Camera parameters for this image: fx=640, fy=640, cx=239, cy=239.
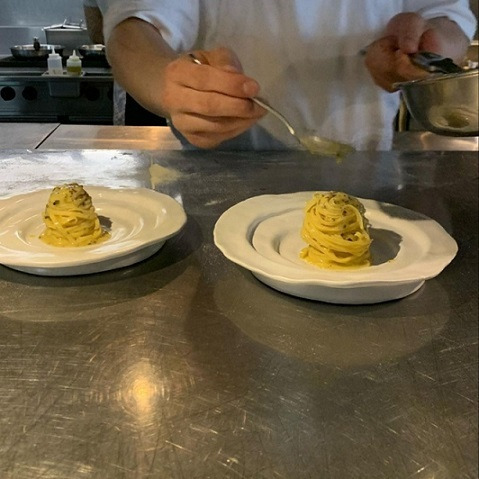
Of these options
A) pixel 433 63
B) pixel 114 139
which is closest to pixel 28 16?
pixel 114 139

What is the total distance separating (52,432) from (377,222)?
0.55 meters

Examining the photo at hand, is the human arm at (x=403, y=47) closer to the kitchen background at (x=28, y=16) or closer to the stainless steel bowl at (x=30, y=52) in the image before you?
the stainless steel bowl at (x=30, y=52)

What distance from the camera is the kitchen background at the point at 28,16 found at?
3014mm

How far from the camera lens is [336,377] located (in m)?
0.61

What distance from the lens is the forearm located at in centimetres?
103

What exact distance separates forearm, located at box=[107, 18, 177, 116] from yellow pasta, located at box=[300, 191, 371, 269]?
1.15 ft

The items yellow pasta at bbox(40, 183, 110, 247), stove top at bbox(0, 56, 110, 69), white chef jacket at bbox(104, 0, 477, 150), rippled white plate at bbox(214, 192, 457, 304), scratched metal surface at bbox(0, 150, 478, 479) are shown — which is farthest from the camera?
stove top at bbox(0, 56, 110, 69)

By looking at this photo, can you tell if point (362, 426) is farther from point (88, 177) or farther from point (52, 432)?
point (88, 177)

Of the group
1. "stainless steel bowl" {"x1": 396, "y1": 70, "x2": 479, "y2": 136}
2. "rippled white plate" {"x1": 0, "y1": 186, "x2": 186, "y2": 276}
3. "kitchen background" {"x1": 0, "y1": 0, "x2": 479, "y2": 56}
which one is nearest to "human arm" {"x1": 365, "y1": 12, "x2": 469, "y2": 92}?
"stainless steel bowl" {"x1": 396, "y1": 70, "x2": 479, "y2": 136}

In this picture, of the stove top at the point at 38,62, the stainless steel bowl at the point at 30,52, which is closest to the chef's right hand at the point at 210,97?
the stove top at the point at 38,62

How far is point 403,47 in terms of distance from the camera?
1076 millimetres

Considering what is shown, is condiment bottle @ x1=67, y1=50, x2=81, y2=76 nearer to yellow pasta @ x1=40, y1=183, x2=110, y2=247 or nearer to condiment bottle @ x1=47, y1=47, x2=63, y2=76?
condiment bottle @ x1=47, y1=47, x2=63, y2=76

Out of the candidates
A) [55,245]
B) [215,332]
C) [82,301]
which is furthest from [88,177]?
[215,332]

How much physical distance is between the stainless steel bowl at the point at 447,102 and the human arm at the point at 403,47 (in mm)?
160
